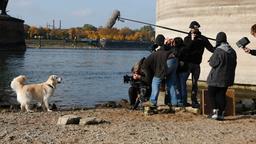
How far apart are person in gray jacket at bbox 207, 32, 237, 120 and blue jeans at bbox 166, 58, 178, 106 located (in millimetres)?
1261

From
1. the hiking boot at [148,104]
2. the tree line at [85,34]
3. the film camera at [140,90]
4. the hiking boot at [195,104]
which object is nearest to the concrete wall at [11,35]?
the tree line at [85,34]

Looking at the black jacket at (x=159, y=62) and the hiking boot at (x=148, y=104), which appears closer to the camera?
the black jacket at (x=159, y=62)

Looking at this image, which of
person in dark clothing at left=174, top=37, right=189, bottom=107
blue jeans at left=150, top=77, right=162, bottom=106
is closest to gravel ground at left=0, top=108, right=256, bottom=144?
blue jeans at left=150, top=77, right=162, bottom=106

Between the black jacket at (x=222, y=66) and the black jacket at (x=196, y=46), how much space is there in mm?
1062

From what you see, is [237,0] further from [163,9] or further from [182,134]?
[182,134]

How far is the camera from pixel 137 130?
9.48 meters

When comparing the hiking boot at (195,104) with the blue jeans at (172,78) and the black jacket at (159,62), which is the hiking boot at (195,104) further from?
the black jacket at (159,62)

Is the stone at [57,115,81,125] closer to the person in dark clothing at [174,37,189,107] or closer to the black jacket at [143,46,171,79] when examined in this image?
the black jacket at [143,46,171,79]

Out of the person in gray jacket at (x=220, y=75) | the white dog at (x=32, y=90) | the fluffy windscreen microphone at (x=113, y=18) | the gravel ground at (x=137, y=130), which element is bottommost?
the gravel ground at (x=137, y=130)

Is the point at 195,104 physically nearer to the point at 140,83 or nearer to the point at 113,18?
the point at 140,83

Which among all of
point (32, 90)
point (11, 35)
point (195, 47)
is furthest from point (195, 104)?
point (11, 35)

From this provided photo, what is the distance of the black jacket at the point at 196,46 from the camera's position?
11828 mm

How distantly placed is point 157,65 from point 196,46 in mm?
934

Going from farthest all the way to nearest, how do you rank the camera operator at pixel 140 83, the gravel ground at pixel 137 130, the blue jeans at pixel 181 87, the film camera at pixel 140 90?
1. the film camera at pixel 140 90
2. the camera operator at pixel 140 83
3. the blue jeans at pixel 181 87
4. the gravel ground at pixel 137 130
